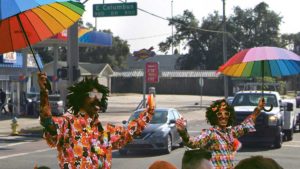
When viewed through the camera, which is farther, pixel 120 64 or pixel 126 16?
pixel 120 64

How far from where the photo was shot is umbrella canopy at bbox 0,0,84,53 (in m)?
5.34

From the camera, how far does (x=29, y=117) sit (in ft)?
112

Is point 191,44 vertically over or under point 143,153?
over

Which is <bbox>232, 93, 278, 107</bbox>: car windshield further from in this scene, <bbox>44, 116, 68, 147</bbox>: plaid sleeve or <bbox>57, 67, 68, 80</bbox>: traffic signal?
<bbox>44, 116, 68, 147</bbox>: plaid sleeve

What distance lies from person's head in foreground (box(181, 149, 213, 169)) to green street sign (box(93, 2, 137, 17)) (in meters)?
26.1

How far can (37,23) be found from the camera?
215 inches

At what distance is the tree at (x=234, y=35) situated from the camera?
98.6 meters

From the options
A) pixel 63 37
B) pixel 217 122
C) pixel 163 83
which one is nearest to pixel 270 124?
pixel 217 122

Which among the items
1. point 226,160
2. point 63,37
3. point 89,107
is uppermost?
point 63,37

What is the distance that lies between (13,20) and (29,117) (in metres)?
29.3

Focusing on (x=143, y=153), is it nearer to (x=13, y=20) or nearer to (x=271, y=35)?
(x=13, y=20)

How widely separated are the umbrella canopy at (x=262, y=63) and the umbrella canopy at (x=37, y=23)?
3.05 metres

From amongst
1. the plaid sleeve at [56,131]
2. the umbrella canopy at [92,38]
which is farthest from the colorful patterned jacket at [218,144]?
the umbrella canopy at [92,38]

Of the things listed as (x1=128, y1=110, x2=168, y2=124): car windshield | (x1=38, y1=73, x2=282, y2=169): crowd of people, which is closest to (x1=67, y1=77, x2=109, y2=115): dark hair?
(x1=38, y1=73, x2=282, y2=169): crowd of people
